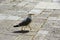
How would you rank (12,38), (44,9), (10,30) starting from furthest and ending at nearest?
(44,9) < (10,30) < (12,38)

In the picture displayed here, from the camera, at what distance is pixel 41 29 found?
246 inches

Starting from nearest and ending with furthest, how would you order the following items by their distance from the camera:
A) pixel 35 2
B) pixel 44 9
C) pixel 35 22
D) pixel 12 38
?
1. pixel 12 38
2. pixel 35 22
3. pixel 44 9
4. pixel 35 2

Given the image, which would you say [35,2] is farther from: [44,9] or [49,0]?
[44,9]

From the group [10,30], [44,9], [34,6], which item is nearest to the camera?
[10,30]

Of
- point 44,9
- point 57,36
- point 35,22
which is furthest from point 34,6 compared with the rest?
point 57,36

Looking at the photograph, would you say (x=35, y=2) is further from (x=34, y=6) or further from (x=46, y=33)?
(x=46, y=33)

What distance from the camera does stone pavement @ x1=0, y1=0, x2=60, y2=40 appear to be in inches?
227

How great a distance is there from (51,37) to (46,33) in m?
0.32

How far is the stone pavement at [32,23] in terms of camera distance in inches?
227

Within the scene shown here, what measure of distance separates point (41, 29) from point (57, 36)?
71 centimetres

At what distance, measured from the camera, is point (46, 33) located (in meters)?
5.91

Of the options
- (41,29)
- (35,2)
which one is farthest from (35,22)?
(35,2)

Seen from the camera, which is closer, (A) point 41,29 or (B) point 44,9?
(A) point 41,29

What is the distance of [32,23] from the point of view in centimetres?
684
